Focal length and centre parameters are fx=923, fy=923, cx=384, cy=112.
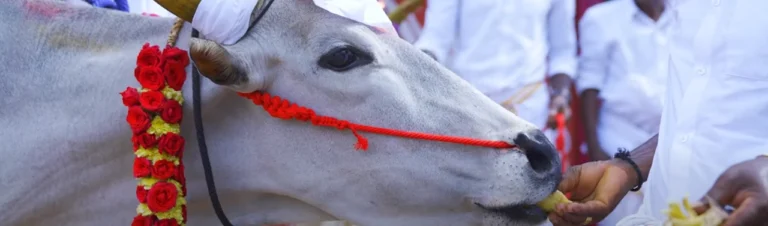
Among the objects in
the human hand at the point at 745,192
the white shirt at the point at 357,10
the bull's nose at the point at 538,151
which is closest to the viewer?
the human hand at the point at 745,192

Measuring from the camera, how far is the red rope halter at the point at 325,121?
244 centimetres

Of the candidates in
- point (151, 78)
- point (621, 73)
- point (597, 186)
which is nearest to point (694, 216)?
point (597, 186)

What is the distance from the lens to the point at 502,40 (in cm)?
460

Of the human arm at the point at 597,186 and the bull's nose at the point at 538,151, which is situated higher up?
the bull's nose at the point at 538,151

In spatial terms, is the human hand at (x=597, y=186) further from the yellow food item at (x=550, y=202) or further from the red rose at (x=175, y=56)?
the red rose at (x=175, y=56)

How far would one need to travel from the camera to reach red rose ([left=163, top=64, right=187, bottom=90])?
2.55 meters

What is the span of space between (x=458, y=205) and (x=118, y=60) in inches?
42.1

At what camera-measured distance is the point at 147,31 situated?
9.04 ft

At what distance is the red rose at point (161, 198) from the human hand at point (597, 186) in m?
1.04

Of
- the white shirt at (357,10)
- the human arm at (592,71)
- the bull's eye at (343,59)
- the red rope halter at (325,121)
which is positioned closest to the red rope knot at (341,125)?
the red rope halter at (325,121)

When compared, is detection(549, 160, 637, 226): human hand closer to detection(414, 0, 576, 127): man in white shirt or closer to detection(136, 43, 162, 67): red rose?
detection(136, 43, 162, 67): red rose

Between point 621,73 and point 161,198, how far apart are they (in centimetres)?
290

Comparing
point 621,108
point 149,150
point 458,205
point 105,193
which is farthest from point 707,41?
point 621,108

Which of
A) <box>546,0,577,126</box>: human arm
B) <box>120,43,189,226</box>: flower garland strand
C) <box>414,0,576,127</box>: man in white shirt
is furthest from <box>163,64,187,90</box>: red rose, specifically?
<box>546,0,577,126</box>: human arm
